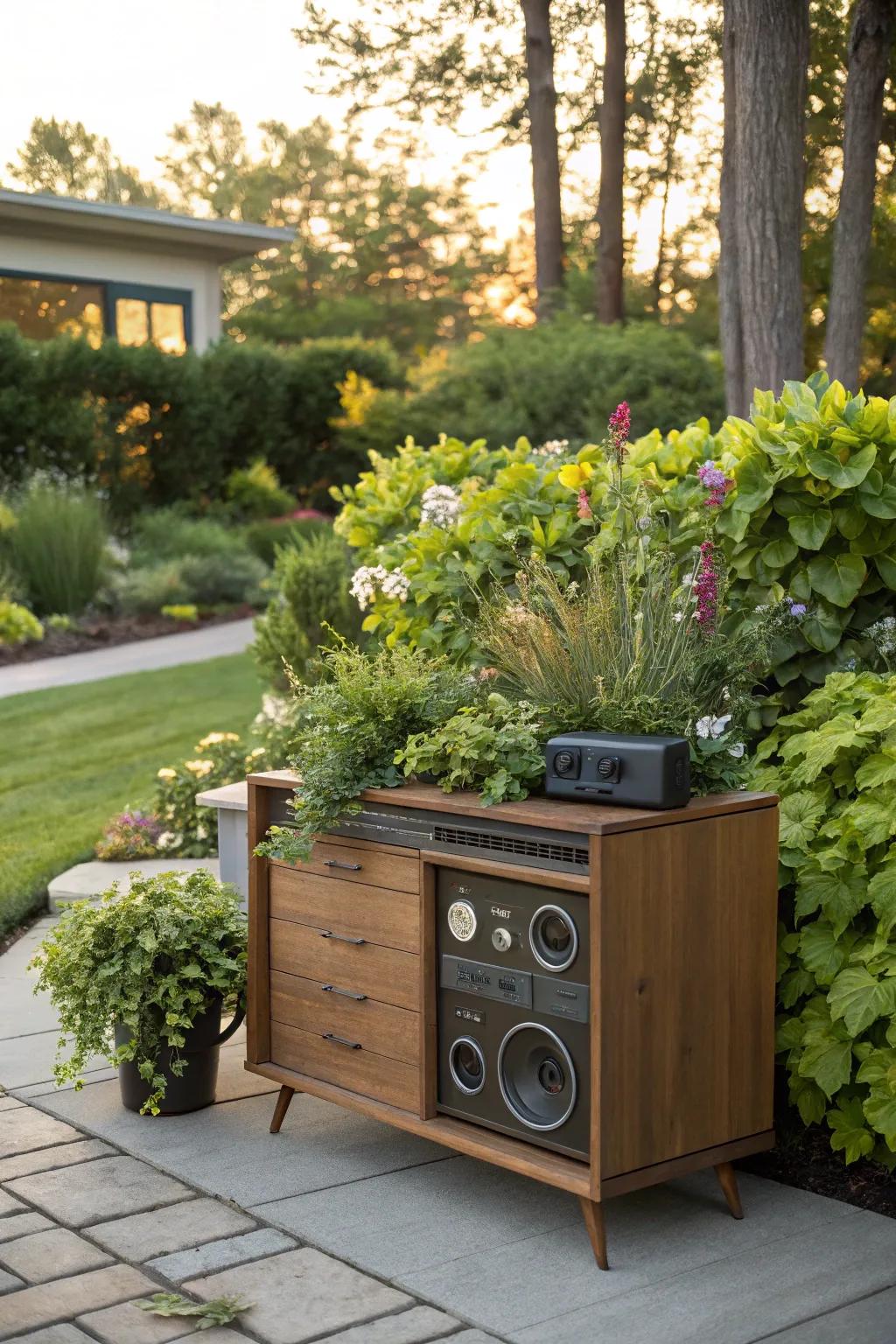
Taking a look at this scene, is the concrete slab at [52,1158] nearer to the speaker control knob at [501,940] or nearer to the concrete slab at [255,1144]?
the concrete slab at [255,1144]

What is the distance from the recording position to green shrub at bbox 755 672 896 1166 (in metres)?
3.17

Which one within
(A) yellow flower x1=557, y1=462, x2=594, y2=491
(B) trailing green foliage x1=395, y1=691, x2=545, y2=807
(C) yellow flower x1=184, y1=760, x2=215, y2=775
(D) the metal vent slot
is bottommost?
(C) yellow flower x1=184, y1=760, x2=215, y2=775

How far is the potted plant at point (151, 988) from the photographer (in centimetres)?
380

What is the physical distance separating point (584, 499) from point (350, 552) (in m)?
4.10

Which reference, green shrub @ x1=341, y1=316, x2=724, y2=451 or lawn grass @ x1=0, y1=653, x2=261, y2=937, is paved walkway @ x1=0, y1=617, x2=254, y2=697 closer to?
lawn grass @ x1=0, y1=653, x2=261, y2=937

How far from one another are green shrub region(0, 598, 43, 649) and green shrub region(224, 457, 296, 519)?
6.04 meters

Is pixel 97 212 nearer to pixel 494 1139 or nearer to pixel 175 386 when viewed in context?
pixel 175 386

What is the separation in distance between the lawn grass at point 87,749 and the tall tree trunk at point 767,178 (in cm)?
357

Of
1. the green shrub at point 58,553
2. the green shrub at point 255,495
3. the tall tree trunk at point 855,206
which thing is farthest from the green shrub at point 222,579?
the tall tree trunk at point 855,206

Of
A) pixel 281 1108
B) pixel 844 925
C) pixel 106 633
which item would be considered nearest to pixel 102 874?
pixel 281 1108

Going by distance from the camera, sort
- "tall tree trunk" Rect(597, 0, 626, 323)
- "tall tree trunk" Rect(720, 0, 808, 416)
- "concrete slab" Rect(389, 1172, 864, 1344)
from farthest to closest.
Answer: "tall tree trunk" Rect(597, 0, 626, 323) < "tall tree trunk" Rect(720, 0, 808, 416) < "concrete slab" Rect(389, 1172, 864, 1344)

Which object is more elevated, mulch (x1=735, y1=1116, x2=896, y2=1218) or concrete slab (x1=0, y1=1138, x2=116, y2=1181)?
mulch (x1=735, y1=1116, x2=896, y2=1218)

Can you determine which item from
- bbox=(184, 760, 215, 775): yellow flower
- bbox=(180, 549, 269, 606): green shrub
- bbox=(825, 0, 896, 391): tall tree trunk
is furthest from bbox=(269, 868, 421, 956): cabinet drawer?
bbox=(180, 549, 269, 606): green shrub

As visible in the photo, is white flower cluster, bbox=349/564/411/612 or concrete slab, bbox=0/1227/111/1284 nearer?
concrete slab, bbox=0/1227/111/1284
